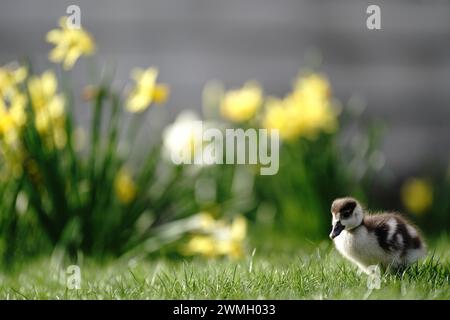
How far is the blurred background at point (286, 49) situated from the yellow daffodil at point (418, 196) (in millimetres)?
409

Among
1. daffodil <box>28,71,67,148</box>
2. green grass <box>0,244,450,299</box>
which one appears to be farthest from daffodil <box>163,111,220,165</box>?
green grass <box>0,244,450,299</box>

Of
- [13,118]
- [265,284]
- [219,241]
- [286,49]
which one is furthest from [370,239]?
[286,49]

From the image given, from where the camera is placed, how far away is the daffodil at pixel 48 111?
3.32 metres

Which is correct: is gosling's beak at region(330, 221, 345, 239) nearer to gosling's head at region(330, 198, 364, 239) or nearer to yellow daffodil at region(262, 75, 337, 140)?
gosling's head at region(330, 198, 364, 239)

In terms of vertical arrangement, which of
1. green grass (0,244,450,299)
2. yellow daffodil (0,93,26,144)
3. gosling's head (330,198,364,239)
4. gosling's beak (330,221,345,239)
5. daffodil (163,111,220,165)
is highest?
yellow daffodil (0,93,26,144)

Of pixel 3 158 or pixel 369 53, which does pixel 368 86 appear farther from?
A: pixel 3 158

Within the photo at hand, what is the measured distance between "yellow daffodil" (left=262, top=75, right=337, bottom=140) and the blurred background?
1.20m

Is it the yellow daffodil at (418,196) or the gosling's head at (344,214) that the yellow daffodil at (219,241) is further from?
the yellow daffodil at (418,196)

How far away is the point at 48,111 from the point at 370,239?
1.60 metres

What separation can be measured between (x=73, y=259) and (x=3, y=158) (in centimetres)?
48

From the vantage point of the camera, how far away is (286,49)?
5352 mm

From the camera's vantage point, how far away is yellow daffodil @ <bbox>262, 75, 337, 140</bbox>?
3.89 meters
